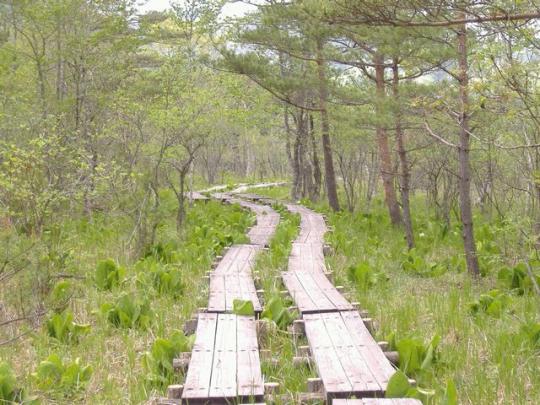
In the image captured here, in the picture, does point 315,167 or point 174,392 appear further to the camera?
point 315,167

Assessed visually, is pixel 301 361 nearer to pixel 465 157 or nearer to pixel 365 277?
pixel 365 277

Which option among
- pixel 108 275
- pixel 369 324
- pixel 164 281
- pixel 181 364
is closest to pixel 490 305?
pixel 369 324

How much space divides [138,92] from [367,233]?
6.61 m

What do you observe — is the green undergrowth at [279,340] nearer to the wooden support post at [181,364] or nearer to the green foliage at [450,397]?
the wooden support post at [181,364]

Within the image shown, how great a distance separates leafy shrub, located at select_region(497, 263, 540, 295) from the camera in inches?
295

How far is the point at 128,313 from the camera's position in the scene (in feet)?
18.6

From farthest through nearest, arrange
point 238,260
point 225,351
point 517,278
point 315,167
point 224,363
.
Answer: point 315,167, point 238,260, point 517,278, point 225,351, point 224,363

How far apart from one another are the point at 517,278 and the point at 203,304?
412 centimetres

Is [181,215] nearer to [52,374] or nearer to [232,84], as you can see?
[232,84]

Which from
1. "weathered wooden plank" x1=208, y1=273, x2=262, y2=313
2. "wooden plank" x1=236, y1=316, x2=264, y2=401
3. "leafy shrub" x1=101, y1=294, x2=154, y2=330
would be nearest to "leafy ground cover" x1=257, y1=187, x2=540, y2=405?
"wooden plank" x1=236, y1=316, x2=264, y2=401

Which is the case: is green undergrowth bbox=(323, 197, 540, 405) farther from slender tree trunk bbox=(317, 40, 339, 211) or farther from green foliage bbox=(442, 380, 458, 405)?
slender tree trunk bbox=(317, 40, 339, 211)

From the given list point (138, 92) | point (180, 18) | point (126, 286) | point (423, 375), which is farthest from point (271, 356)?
point (180, 18)

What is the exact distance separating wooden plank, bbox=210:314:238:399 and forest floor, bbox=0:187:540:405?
0.93ft

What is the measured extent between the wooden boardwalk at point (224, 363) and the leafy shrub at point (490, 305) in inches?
90.7
